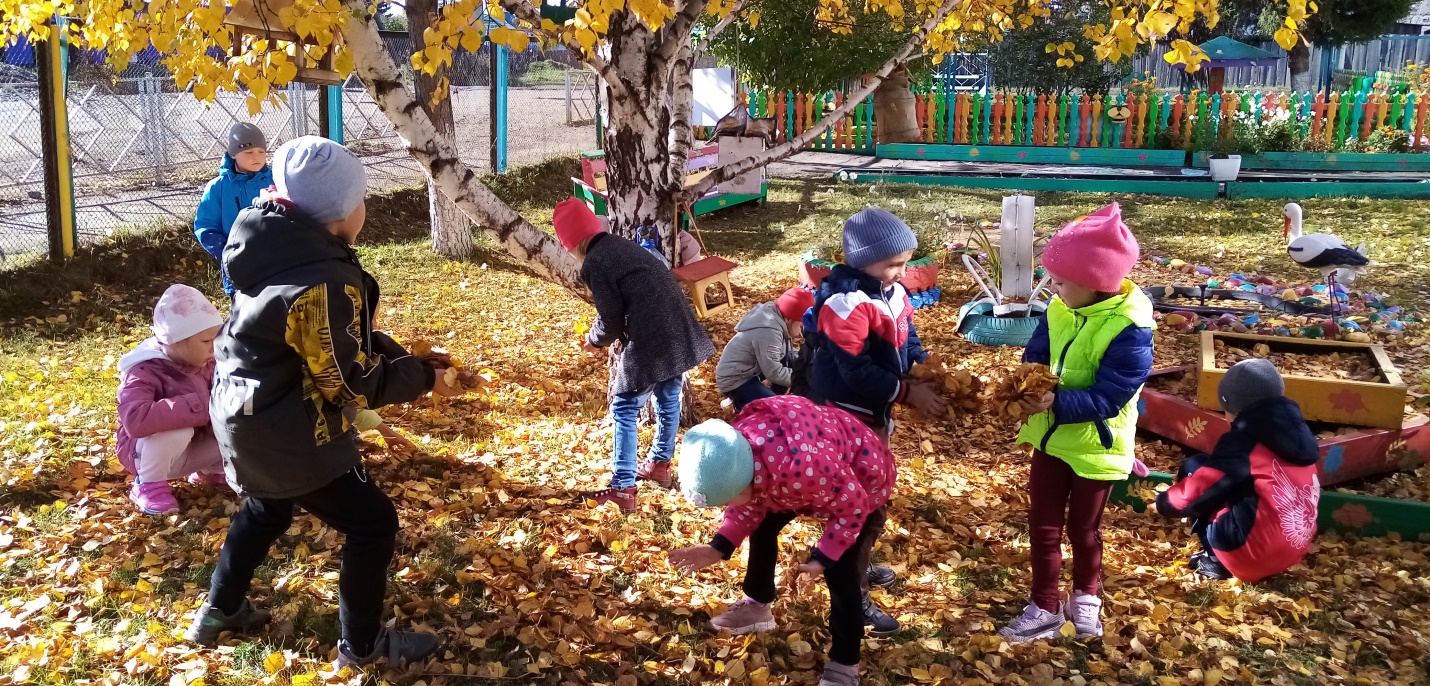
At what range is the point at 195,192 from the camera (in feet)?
34.1

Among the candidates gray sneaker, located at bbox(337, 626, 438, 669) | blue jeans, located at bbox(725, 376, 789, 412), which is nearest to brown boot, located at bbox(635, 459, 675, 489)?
blue jeans, located at bbox(725, 376, 789, 412)

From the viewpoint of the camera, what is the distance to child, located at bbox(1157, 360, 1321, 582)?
11.6ft

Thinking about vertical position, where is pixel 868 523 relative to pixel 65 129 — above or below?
below

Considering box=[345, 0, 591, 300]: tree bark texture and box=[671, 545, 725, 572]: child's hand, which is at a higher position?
box=[345, 0, 591, 300]: tree bark texture

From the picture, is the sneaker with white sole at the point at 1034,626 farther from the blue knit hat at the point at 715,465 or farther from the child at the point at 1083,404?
the blue knit hat at the point at 715,465

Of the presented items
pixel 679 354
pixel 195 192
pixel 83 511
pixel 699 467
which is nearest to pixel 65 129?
pixel 195 192

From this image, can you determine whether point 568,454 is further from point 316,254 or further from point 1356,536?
point 1356,536

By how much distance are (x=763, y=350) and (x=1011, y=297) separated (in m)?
3.17

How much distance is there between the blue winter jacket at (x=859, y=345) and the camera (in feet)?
10.1

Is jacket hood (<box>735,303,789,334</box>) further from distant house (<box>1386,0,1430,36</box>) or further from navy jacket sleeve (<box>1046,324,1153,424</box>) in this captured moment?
distant house (<box>1386,0,1430,36</box>)

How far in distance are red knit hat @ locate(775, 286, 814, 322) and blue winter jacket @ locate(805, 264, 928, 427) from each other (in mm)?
1306

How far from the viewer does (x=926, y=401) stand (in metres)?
3.10

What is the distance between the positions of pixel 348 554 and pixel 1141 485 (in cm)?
324

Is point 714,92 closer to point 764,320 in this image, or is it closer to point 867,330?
point 764,320
